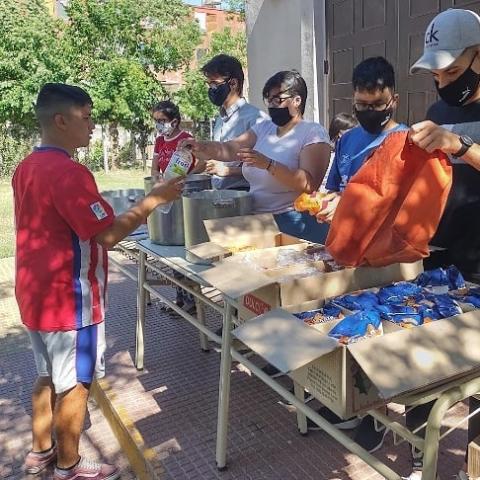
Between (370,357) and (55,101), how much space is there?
165 cm

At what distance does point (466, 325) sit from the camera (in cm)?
132

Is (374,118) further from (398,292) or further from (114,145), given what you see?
(114,145)

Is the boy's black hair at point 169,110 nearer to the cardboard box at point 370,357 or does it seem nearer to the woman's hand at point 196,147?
the woman's hand at point 196,147

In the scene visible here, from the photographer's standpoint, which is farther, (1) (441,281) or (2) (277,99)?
(2) (277,99)

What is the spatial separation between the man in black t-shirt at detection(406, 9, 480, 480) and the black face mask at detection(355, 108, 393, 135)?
8.1 inches

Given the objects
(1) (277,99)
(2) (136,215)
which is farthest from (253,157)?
(2) (136,215)

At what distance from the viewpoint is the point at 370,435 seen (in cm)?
242

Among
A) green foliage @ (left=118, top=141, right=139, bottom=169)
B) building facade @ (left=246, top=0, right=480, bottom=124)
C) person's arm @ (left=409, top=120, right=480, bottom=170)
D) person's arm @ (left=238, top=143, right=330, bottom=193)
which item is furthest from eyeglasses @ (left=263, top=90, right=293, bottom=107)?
green foliage @ (left=118, top=141, right=139, bottom=169)

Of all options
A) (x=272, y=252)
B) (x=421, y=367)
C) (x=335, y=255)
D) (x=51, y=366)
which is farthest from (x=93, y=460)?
(x=421, y=367)

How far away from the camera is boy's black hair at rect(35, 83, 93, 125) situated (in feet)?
7.10

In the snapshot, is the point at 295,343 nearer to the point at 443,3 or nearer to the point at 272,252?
the point at 272,252

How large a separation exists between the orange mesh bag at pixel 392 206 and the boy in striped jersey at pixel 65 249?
860 mm

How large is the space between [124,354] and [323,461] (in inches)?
69.9

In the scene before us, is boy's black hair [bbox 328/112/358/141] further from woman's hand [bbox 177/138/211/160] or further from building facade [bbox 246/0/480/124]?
woman's hand [bbox 177/138/211/160]
